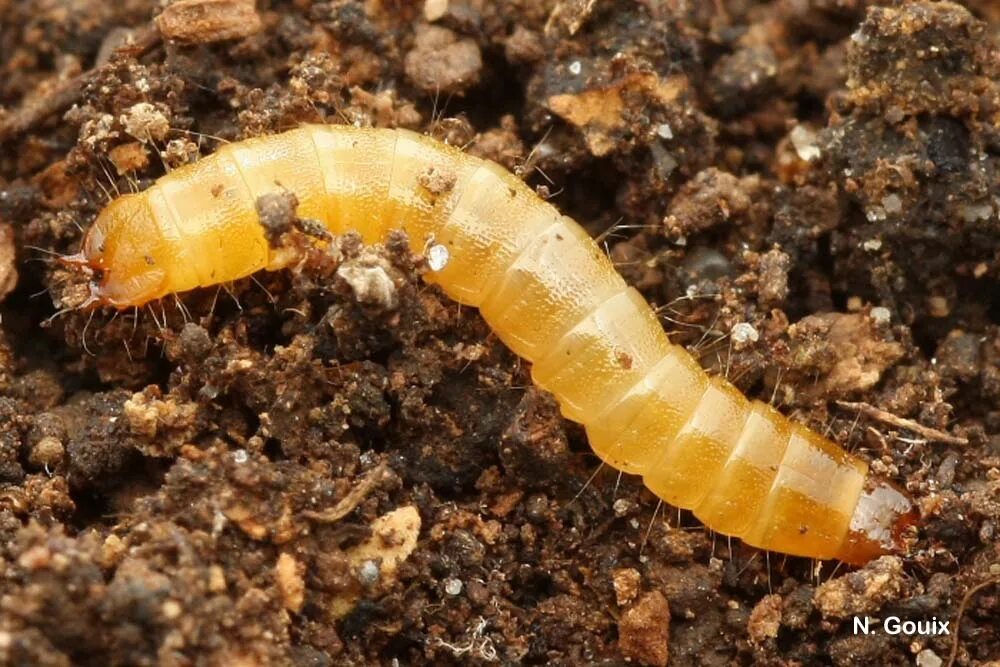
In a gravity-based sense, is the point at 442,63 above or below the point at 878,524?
above

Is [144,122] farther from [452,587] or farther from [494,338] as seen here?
[452,587]

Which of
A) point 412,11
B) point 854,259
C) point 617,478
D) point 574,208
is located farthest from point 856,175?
point 412,11

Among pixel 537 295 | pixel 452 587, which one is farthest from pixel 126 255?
pixel 452 587

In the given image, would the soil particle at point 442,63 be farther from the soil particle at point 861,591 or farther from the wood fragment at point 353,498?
the soil particle at point 861,591

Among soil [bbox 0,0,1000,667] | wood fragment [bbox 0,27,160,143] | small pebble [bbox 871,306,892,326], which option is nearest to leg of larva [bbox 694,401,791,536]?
soil [bbox 0,0,1000,667]

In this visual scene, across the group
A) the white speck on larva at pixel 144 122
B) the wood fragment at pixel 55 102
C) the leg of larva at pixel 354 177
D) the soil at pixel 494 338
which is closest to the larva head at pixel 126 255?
the soil at pixel 494 338

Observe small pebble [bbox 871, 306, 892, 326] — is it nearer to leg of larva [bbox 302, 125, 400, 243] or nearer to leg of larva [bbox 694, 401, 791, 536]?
leg of larva [bbox 694, 401, 791, 536]
